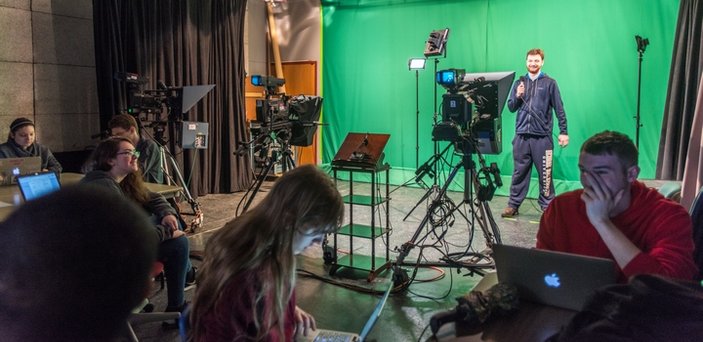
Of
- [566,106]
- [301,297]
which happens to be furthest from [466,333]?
[566,106]

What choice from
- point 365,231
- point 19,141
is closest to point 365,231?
point 365,231

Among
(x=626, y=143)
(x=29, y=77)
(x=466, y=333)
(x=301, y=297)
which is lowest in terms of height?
(x=301, y=297)

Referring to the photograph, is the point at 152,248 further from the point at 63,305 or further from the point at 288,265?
the point at 288,265

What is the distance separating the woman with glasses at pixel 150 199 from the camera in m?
2.60

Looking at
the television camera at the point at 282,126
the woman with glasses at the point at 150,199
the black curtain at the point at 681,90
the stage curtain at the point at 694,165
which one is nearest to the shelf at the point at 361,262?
the television camera at the point at 282,126

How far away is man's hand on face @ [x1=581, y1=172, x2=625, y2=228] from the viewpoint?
150cm

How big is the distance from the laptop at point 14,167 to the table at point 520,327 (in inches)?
118

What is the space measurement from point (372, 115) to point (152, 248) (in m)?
6.76

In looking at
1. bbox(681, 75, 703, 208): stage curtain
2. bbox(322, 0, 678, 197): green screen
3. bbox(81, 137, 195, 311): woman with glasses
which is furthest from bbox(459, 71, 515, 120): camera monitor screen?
bbox(81, 137, 195, 311): woman with glasses

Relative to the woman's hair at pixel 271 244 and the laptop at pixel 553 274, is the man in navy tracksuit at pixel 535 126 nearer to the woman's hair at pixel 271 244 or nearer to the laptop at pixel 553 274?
the laptop at pixel 553 274

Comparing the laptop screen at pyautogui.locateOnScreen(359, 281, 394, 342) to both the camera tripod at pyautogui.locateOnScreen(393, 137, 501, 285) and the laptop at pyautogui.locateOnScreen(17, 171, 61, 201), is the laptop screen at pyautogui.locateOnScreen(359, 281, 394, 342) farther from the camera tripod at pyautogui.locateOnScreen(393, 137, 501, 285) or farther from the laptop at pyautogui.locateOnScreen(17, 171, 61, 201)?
the laptop at pyautogui.locateOnScreen(17, 171, 61, 201)

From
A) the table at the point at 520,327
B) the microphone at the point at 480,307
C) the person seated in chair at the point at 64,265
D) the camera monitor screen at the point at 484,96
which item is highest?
the camera monitor screen at the point at 484,96

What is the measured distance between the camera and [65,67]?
5.02m

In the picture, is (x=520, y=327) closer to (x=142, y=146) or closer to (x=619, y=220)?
(x=619, y=220)
